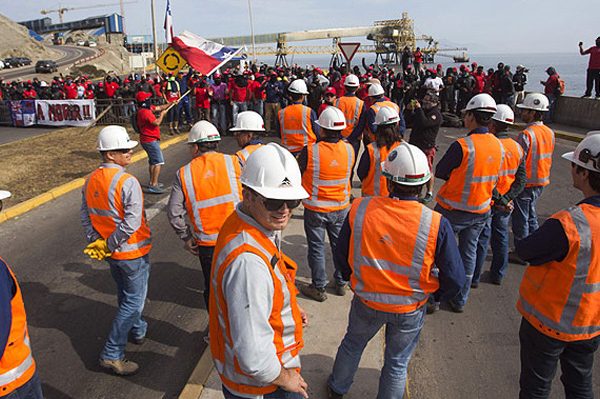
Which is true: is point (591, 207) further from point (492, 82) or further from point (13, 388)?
point (492, 82)

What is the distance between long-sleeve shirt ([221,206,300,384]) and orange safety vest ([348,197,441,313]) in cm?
105

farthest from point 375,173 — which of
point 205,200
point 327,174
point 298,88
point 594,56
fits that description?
point 594,56

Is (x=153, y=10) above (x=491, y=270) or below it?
above

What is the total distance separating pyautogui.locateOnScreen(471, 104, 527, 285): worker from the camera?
14.5 ft

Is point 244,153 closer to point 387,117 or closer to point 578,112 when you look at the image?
point 387,117

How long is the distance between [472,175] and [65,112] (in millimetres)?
16393

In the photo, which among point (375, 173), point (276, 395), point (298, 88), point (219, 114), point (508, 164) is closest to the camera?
point (276, 395)

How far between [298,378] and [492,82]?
1610cm

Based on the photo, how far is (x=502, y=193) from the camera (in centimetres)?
453

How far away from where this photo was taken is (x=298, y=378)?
6.93 ft

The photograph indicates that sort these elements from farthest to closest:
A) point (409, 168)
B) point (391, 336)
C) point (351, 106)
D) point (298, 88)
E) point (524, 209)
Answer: point (351, 106)
point (298, 88)
point (524, 209)
point (391, 336)
point (409, 168)

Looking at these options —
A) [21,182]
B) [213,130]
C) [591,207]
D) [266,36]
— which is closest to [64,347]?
[213,130]

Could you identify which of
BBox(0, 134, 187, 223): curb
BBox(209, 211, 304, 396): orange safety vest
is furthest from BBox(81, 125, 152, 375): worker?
BBox(0, 134, 187, 223): curb

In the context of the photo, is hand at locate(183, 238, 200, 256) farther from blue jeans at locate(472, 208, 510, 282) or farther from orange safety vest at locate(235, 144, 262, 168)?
blue jeans at locate(472, 208, 510, 282)
